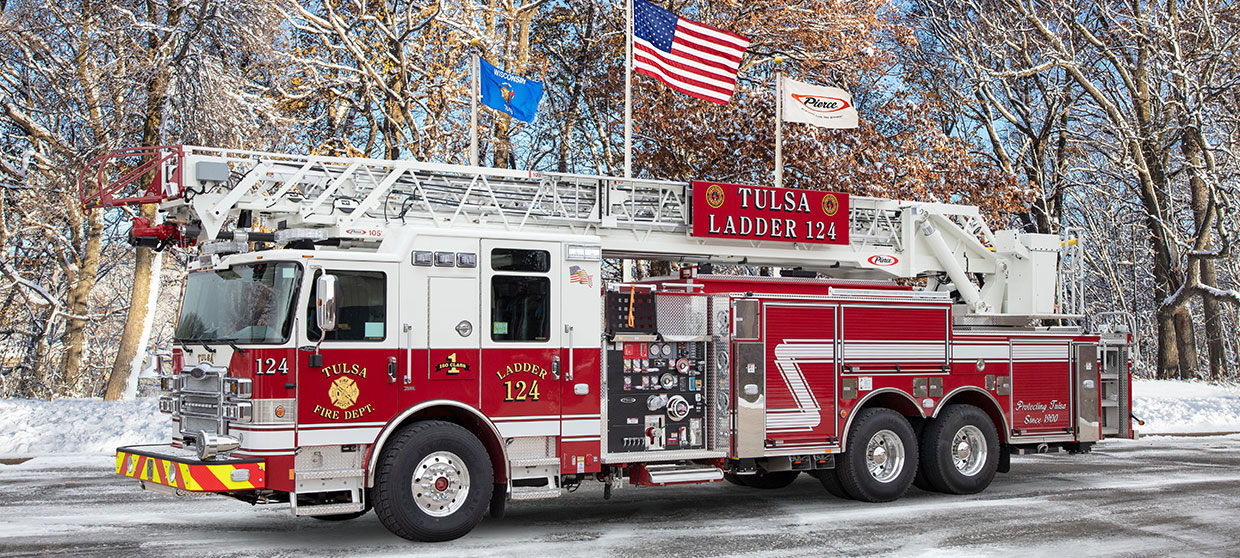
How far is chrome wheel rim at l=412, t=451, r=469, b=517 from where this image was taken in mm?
9539

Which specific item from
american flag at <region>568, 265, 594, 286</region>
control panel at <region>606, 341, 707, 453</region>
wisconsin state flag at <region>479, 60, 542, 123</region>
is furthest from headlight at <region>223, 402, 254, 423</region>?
wisconsin state flag at <region>479, 60, 542, 123</region>

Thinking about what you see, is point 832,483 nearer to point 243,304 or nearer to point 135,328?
point 243,304

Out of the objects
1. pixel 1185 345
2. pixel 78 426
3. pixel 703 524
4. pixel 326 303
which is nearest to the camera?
pixel 326 303

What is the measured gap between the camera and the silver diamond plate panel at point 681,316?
11.2 meters

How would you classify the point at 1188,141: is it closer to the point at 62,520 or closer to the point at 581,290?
the point at 581,290

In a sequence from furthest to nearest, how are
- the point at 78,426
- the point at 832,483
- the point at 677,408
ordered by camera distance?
1. the point at 78,426
2. the point at 832,483
3. the point at 677,408

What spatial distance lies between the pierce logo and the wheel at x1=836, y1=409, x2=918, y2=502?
6.38 metres

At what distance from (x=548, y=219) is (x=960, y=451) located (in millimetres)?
5071

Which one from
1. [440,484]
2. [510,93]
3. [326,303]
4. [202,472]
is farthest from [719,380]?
[510,93]

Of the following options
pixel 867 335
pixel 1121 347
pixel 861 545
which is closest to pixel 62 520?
pixel 861 545

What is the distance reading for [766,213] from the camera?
12789 mm

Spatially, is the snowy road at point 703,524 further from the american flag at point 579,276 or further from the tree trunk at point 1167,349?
the tree trunk at point 1167,349

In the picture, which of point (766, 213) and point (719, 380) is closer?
point (719, 380)

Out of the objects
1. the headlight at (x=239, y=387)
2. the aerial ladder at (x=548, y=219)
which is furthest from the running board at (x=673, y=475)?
the headlight at (x=239, y=387)
